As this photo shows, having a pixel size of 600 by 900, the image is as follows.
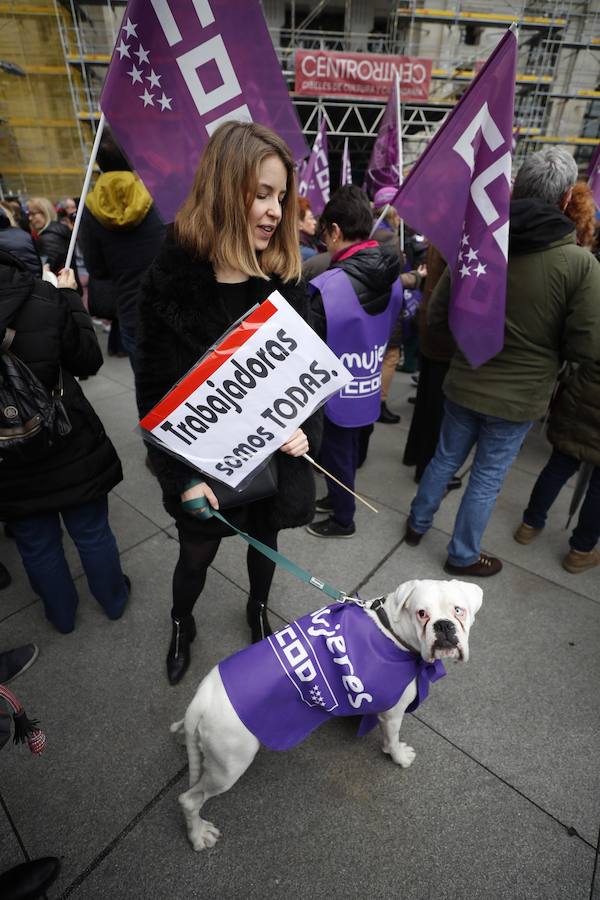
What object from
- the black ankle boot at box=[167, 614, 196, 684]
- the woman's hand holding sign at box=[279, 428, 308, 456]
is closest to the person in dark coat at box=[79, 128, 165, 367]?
the woman's hand holding sign at box=[279, 428, 308, 456]

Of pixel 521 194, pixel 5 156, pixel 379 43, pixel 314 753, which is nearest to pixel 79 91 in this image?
pixel 5 156

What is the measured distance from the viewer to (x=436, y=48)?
1970 centimetres

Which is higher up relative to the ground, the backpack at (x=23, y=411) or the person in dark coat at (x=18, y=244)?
the person in dark coat at (x=18, y=244)

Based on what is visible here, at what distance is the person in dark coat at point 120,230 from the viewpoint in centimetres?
277

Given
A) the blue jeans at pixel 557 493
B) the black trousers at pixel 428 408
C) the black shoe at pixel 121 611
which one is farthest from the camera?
the black trousers at pixel 428 408

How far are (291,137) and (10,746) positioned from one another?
3359 mm

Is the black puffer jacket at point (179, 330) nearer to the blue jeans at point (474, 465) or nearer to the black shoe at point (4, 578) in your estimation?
the blue jeans at point (474, 465)

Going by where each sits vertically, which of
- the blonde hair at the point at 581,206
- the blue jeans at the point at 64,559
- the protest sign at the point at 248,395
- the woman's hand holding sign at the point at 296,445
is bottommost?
the blue jeans at the point at 64,559

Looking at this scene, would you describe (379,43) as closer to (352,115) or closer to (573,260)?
(352,115)

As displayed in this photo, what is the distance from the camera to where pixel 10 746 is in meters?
1.82

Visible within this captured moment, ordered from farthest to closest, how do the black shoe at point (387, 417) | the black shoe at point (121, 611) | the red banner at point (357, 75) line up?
the red banner at point (357, 75), the black shoe at point (387, 417), the black shoe at point (121, 611)

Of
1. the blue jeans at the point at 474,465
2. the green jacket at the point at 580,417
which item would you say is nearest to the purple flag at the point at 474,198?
the blue jeans at the point at 474,465

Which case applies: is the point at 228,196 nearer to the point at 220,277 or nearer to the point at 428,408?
the point at 220,277

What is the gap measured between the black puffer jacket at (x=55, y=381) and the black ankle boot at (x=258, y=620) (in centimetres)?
92
